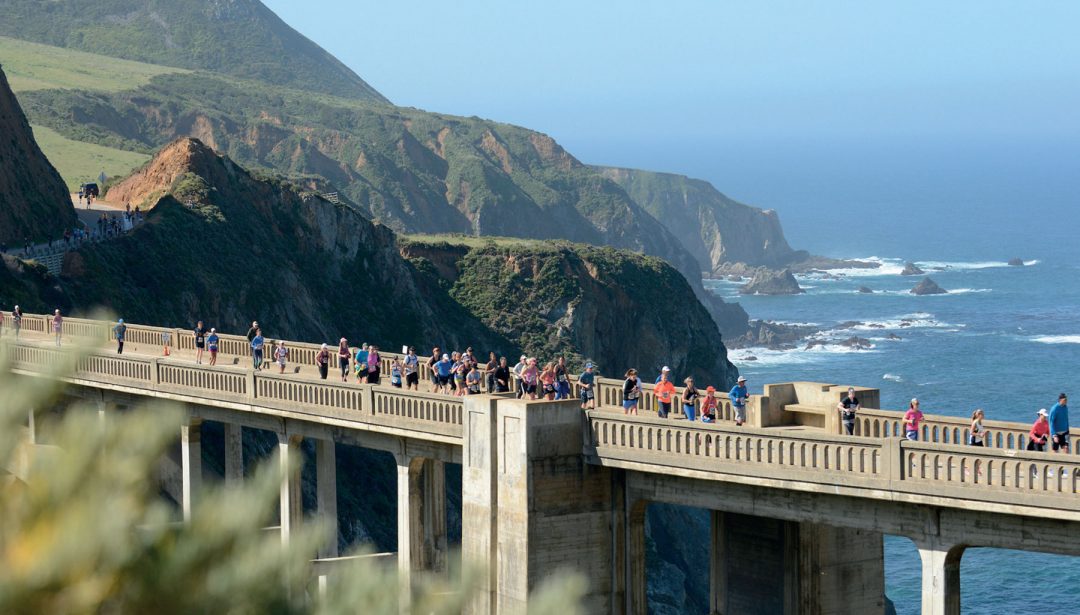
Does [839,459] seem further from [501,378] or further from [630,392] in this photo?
[501,378]

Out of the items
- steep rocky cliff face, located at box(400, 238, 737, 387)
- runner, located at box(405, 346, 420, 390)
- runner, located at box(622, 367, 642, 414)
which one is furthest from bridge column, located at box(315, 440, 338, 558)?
steep rocky cliff face, located at box(400, 238, 737, 387)

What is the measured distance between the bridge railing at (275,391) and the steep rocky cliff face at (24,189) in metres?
45.7

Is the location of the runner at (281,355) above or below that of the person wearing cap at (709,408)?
above

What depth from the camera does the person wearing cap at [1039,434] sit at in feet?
92.4

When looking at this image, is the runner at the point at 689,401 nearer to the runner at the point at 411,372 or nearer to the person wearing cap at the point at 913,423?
the person wearing cap at the point at 913,423

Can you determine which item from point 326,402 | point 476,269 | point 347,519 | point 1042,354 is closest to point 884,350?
point 1042,354

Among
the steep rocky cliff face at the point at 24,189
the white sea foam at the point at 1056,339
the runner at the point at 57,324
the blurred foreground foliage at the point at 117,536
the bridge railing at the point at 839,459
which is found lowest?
the white sea foam at the point at 1056,339

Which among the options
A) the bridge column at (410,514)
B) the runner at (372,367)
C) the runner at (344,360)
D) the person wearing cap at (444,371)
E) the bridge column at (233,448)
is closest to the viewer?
the bridge column at (410,514)

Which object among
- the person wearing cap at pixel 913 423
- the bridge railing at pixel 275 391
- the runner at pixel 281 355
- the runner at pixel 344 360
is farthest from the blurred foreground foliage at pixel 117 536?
the runner at pixel 281 355

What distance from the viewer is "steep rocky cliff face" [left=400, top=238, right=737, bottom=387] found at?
134000 millimetres

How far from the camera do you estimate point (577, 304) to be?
446 ft

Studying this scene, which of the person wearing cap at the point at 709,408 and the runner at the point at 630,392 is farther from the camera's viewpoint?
the runner at the point at 630,392

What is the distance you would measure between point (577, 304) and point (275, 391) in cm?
9781

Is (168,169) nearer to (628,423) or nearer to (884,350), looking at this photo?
(628,423)
